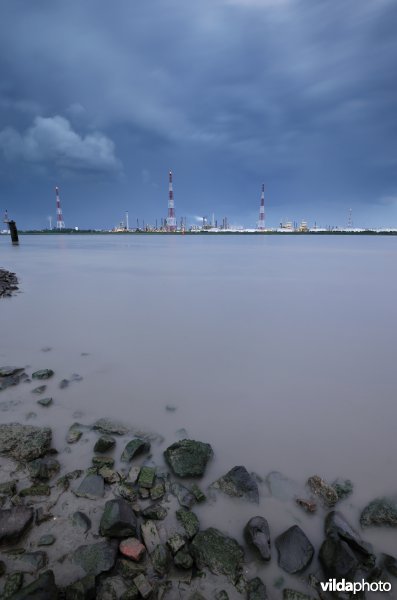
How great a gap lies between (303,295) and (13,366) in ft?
26.4

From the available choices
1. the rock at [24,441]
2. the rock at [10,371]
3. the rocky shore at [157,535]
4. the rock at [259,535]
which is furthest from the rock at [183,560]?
the rock at [10,371]

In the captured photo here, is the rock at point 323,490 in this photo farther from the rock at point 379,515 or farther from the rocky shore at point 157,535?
the rock at point 379,515

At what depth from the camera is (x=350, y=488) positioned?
2.35 metres

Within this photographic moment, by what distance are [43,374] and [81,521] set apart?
92.8 inches

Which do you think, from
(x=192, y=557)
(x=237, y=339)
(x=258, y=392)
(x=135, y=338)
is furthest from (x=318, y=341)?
(x=192, y=557)

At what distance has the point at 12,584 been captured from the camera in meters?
1.61

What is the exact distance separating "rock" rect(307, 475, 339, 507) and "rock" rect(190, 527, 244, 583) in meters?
0.74

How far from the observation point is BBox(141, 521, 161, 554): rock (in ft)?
6.07

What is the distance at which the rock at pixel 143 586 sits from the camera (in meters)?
1.63

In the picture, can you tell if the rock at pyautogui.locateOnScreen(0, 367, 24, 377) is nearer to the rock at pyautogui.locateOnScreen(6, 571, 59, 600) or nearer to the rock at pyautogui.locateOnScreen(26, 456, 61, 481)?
the rock at pyautogui.locateOnScreen(26, 456, 61, 481)

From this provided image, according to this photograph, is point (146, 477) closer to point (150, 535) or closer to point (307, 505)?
point (150, 535)

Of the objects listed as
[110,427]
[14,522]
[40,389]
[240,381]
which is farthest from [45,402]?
[240,381]

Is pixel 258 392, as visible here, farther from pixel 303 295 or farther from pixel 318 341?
pixel 303 295

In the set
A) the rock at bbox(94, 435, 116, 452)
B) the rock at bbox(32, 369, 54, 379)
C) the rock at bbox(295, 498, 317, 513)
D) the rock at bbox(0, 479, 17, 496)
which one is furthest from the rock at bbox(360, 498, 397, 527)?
the rock at bbox(32, 369, 54, 379)
